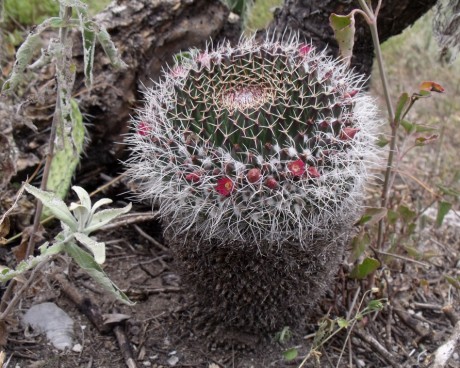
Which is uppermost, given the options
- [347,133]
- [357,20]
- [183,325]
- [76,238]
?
[357,20]

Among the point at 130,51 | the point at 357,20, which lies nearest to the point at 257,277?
the point at 357,20

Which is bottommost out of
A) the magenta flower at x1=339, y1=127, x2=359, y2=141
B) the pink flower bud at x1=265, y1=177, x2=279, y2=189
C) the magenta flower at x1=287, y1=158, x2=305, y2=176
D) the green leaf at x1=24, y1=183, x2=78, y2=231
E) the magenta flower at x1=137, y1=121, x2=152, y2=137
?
the green leaf at x1=24, y1=183, x2=78, y2=231

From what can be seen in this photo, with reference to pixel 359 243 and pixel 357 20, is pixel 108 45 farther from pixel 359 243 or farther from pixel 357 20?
pixel 357 20

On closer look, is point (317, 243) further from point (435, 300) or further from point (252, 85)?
point (435, 300)

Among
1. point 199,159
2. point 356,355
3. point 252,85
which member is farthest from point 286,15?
point 356,355

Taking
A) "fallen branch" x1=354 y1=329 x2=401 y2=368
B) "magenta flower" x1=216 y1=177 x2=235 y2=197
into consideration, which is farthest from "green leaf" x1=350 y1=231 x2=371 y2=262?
"magenta flower" x1=216 y1=177 x2=235 y2=197

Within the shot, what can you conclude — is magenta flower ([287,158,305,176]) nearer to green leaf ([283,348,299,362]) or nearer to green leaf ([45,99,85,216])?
A: green leaf ([283,348,299,362])
